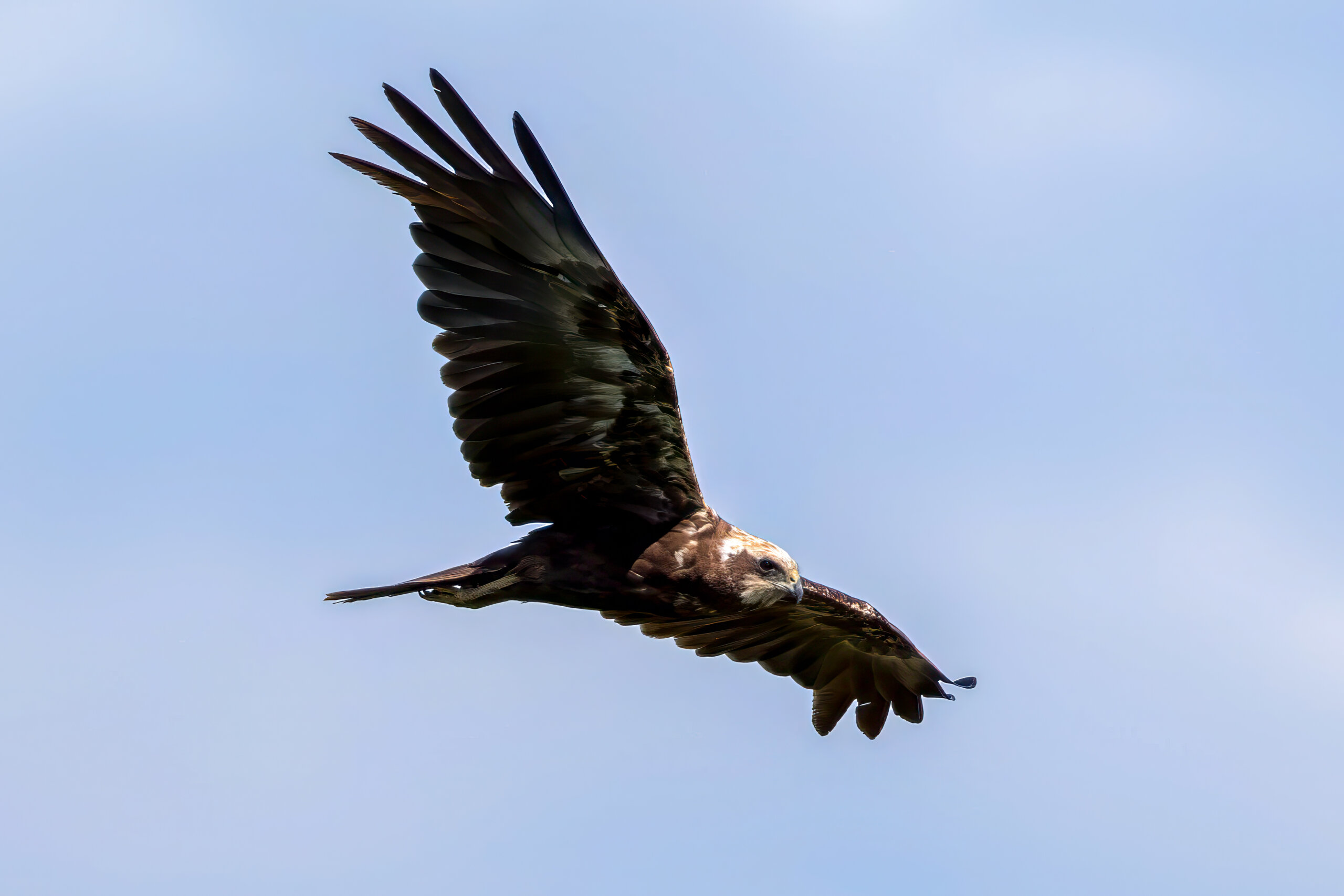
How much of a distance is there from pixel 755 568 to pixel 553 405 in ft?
6.59

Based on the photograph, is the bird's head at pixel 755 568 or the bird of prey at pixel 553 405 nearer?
the bird of prey at pixel 553 405

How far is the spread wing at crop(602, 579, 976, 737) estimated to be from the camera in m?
13.4

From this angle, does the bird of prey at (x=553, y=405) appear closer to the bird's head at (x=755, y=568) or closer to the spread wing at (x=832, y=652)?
the bird's head at (x=755, y=568)

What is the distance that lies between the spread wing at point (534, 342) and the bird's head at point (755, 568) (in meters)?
0.40

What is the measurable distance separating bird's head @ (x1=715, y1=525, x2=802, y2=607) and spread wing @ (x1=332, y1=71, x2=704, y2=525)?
0.40m

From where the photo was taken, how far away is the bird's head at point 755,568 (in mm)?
11195

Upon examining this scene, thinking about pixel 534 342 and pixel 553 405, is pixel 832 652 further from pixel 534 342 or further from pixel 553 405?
pixel 534 342

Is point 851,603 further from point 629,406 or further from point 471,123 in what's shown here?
point 471,123

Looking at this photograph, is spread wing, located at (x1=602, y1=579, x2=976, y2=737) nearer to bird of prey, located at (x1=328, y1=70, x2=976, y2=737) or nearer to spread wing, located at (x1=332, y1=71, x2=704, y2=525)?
bird of prey, located at (x1=328, y1=70, x2=976, y2=737)

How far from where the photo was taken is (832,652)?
14.1 metres

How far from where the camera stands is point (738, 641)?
1394cm

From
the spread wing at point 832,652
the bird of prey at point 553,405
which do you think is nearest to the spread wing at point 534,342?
the bird of prey at point 553,405

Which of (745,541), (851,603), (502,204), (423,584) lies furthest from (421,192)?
(851,603)

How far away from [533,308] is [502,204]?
79 cm
